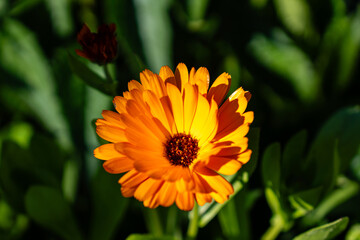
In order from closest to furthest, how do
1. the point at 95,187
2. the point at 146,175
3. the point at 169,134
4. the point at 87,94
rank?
the point at 146,175 → the point at 169,134 → the point at 95,187 → the point at 87,94

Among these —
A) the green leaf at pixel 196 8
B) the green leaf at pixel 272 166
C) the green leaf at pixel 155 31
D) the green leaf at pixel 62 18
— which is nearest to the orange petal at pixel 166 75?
the green leaf at pixel 272 166

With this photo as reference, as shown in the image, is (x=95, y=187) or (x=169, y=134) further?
(x=95, y=187)

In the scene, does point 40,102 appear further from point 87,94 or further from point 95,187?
point 95,187

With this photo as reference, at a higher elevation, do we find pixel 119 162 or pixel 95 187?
pixel 119 162

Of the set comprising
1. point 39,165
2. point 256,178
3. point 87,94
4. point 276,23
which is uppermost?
point 276,23

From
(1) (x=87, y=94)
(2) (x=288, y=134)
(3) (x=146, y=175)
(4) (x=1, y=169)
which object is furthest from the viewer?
(2) (x=288, y=134)

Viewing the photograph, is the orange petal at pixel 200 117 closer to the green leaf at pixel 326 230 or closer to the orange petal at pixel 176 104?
the orange petal at pixel 176 104

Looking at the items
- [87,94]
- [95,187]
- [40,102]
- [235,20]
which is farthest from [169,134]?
[235,20]
